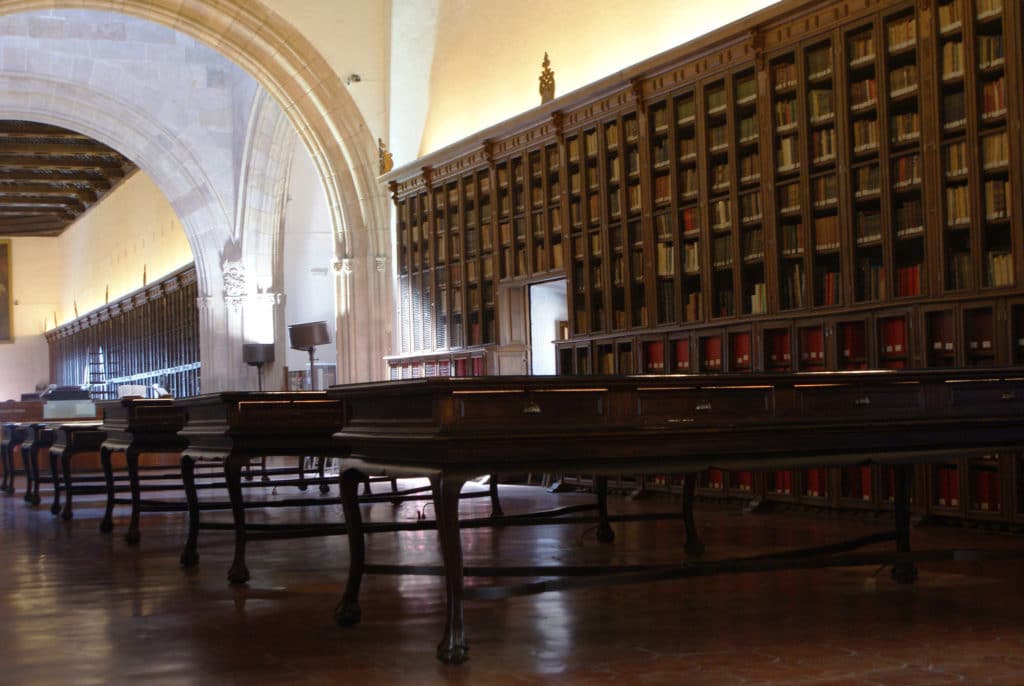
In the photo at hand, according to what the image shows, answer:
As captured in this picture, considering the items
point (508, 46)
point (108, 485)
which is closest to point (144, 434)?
point (108, 485)

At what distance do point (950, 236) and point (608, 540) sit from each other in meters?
2.70

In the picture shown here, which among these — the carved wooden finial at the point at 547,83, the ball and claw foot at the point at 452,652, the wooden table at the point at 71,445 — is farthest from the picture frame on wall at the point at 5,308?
the ball and claw foot at the point at 452,652

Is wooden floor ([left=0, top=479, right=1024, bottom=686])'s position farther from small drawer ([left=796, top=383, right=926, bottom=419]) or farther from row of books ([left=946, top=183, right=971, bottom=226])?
row of books ([left=946, top=183, right=971, bottom=226])

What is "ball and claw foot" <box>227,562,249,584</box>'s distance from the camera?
17.4 feet

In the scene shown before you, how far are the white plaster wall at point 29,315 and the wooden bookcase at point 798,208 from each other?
29.9m

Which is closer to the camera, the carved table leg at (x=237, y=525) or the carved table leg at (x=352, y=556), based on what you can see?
the carved table leg at (x=352, y=556)

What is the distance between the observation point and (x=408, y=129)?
1444 centimetres

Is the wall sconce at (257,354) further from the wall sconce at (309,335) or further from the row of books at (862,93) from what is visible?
the row of books at (862,93)

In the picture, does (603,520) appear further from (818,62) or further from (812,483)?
(818,62)

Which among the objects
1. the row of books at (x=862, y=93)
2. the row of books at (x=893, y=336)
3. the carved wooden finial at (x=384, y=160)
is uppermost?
the carved wooden finial at (x=384, y=160)

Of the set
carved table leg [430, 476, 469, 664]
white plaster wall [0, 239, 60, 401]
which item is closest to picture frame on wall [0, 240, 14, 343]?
white plaster wall [0, 239, 60, 401]

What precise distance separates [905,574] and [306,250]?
60.7ft

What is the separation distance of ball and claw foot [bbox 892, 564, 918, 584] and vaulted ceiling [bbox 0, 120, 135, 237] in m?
23.6

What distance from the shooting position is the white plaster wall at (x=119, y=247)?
88.2ft
